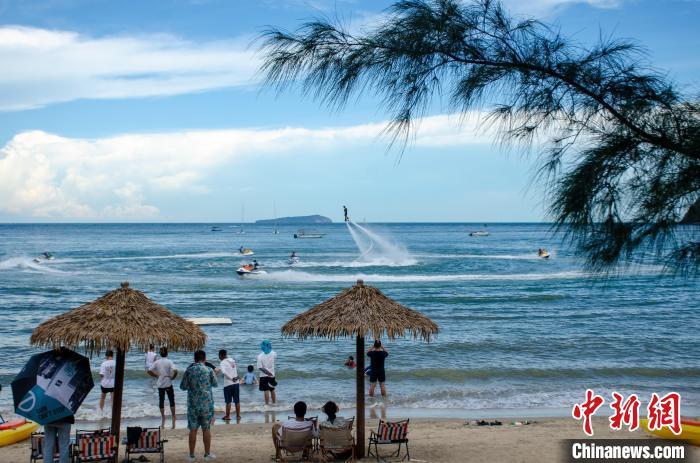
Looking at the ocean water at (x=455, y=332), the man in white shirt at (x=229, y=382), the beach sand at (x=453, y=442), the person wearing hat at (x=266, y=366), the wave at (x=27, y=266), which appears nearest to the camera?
the beach sand at (x=453, y=442)

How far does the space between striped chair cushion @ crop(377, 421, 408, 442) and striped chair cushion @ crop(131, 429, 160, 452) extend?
301cm

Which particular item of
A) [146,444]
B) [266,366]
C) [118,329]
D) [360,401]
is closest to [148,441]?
[146,444]

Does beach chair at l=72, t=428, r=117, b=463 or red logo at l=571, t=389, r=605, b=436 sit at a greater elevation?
beach chair at l=72, t=428, r=117, b=463

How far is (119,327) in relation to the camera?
29.5 feet

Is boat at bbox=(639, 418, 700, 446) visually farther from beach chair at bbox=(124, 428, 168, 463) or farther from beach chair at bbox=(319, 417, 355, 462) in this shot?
beach chair at bbox=(124, 428, 168, 463)

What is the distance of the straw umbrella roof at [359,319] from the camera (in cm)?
950

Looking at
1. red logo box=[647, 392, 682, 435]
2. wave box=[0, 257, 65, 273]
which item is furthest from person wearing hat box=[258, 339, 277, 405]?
wave box=[0, 257, 65, 273]

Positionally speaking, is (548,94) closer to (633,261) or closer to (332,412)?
(633,261)

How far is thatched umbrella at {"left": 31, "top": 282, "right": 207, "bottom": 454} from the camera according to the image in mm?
8805

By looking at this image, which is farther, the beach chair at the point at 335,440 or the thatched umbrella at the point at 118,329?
the beach chair at the point at 335,440

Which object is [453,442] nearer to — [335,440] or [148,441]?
[335,440]

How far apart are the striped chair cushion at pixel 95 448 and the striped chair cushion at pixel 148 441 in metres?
0.52

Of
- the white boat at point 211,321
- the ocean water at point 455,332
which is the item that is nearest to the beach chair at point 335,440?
the ocean water at point 455,332

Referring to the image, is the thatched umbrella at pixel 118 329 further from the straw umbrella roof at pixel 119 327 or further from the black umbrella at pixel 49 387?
the black umbrella at pixel 49 387
